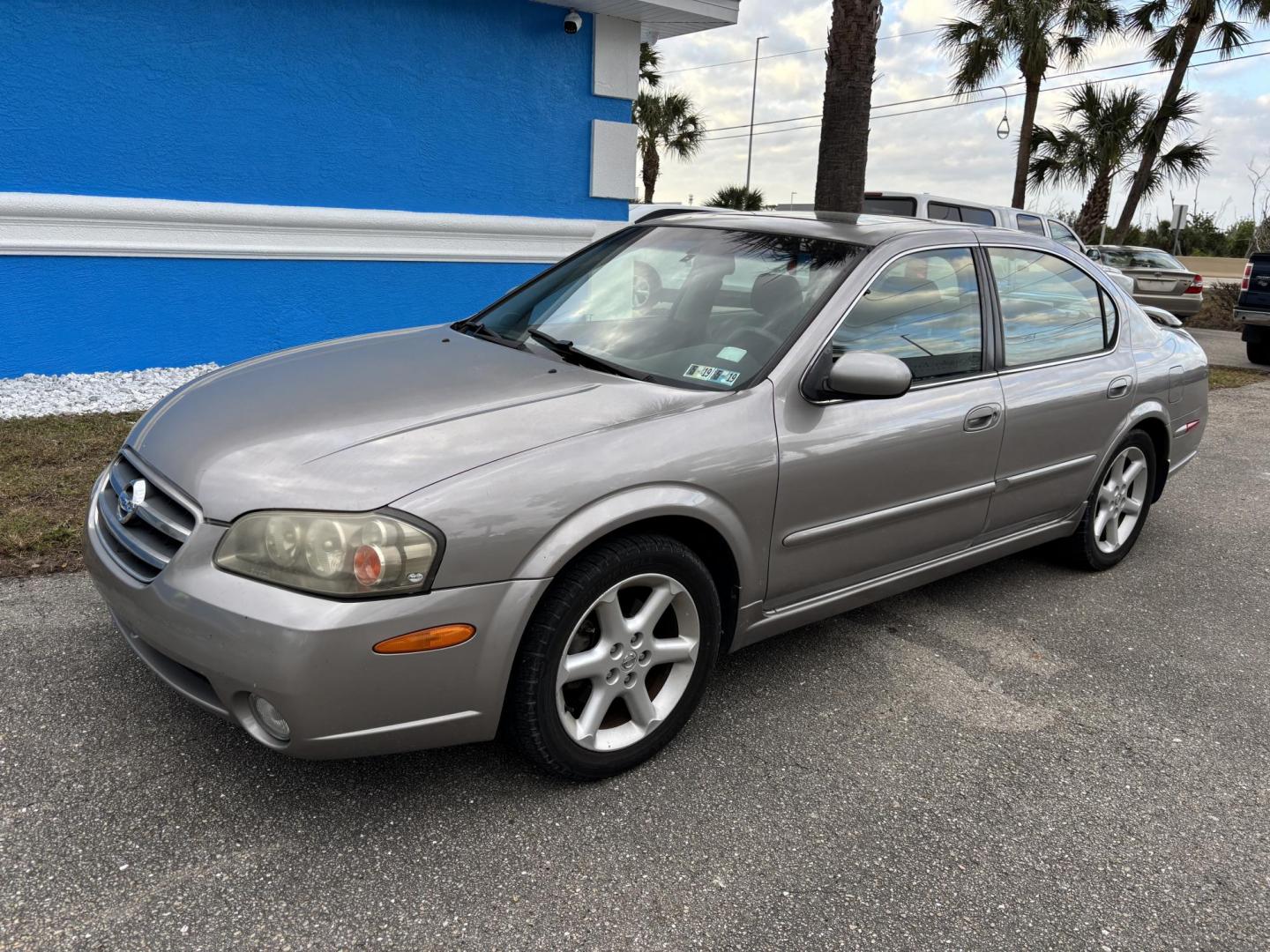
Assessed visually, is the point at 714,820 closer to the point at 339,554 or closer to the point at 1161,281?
the point at 339,554

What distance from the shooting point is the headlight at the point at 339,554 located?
7.22ft

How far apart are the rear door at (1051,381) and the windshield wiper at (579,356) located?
5.10 ft

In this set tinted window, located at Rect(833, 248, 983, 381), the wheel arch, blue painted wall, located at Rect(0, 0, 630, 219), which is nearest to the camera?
tinted window, located at Rect(833, 248, 983, 381)

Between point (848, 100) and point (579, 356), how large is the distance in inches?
209

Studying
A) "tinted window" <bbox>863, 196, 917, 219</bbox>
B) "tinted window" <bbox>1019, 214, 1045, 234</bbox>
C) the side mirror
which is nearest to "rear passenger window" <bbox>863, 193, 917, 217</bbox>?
"tinted window" <bbox>863, 196, 917, 219</bbox>

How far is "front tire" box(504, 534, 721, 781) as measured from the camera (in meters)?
2.46

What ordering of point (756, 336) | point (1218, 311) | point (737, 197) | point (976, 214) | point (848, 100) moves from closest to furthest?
point (756, 336) → point (848, 100) → point (976, 214) → point (1218, 311) → point (737, 197)

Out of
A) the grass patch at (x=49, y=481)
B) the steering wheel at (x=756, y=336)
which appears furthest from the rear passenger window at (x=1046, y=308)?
the grass patch at (x=49, y=481)

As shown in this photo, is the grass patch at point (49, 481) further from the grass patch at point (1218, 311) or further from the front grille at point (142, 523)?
the grass patch at point (1218, 311)

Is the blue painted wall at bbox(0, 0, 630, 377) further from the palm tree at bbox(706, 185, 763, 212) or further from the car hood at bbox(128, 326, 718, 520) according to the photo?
the palm tree at bbox(706, 185, 763, 212)

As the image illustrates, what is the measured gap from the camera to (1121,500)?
4605 mm

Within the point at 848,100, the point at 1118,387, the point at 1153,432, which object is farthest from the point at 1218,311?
the point at 1118,387

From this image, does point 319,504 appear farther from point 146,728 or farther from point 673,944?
point 673,944

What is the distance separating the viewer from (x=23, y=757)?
264 cm
